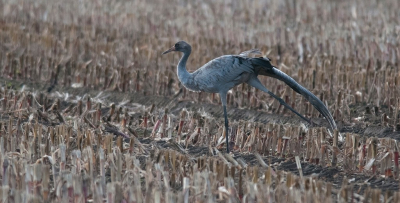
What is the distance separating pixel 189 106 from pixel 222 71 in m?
2.55

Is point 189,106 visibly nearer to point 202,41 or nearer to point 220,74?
point 220,74

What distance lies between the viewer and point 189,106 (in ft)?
41.5

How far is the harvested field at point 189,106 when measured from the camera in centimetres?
712

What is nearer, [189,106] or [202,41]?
[189,106]

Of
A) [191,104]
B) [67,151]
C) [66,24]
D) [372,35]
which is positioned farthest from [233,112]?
[66,24]

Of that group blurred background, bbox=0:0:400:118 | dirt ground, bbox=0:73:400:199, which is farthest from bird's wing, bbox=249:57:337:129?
blurred background, bbox=0:0:400:118

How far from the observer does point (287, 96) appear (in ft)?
39.4

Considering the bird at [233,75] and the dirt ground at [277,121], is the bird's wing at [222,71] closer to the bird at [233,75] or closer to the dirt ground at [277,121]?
the bird at [233,75]

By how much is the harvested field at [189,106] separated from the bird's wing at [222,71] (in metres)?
0.50

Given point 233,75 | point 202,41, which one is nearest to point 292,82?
point 233,75

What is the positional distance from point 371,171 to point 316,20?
10961 mm

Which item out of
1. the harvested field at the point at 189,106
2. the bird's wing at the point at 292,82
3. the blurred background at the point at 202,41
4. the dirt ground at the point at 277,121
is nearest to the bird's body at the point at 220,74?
the bird's wing at the point at 292,82

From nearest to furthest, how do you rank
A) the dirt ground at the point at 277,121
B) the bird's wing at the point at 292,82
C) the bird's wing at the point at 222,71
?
1. the dirt ground at the point at 277,121
2. the bird's wing at the point at 292,82
3. the bird's wing at the point at 222,71

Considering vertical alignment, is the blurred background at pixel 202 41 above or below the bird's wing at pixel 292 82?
above
